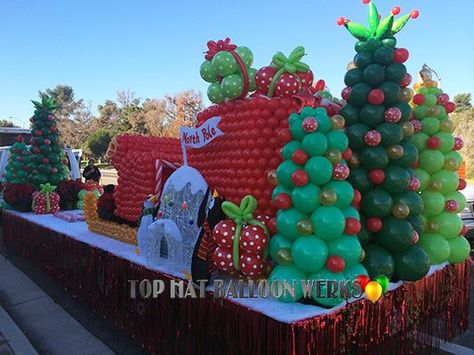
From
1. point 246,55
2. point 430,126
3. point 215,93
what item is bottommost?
point 430,126

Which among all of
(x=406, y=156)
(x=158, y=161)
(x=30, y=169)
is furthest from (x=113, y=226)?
(x=30, y=169)

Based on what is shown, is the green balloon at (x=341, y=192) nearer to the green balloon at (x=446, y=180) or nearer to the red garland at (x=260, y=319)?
the red garland at (x=260, y=319)

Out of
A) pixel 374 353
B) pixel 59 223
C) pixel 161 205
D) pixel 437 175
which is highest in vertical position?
pixel 437 175

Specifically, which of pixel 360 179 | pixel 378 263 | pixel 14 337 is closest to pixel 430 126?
pixel 360 179

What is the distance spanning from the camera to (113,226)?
17.6 ft

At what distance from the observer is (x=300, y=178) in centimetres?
291

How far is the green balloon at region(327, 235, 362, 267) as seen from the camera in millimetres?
2896

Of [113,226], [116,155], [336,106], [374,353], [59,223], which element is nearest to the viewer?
[374,353]

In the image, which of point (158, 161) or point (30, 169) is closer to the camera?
point (158, 161)

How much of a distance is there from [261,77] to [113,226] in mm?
2729

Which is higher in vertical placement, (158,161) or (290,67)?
(290,67)

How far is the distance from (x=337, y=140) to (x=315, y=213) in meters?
0.54

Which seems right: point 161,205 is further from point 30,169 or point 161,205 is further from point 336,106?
point 30,169

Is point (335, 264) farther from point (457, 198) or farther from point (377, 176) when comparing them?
point (457, 198)
